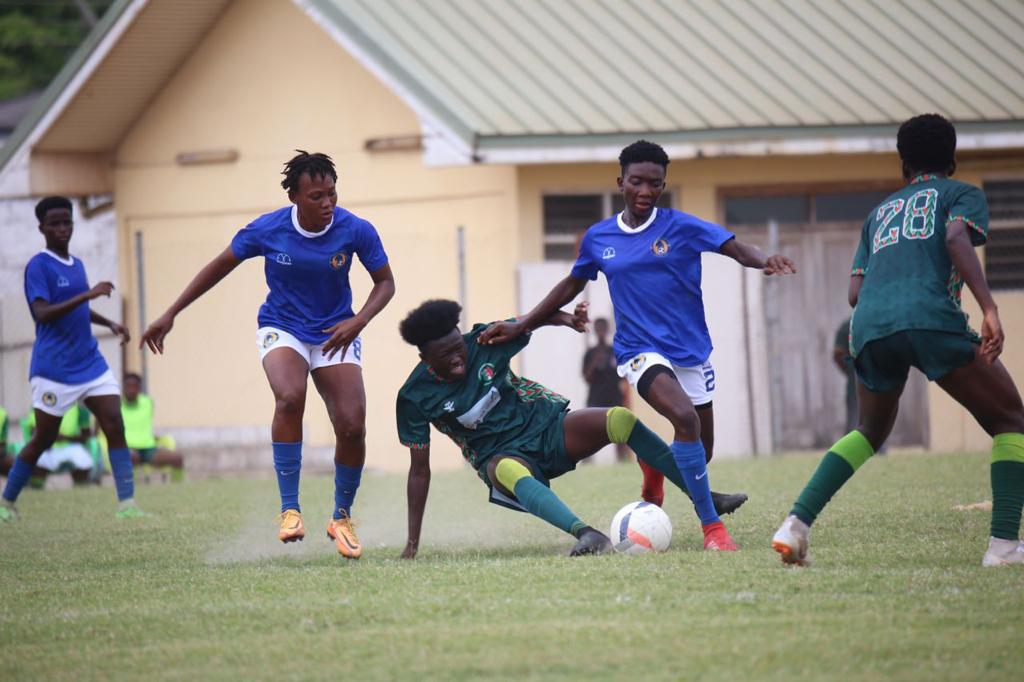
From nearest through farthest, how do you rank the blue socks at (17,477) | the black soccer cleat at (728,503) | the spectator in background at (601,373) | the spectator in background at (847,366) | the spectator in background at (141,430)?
the black soccer cleat at (728,503) < the blue socks at (17,477) < the spectator in background at (847,366) < the spectator in background at (601,373) < the spectator in background at (141,430)

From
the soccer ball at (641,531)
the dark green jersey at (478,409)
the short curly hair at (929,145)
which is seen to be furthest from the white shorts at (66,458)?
the short curly hair at (929,145)

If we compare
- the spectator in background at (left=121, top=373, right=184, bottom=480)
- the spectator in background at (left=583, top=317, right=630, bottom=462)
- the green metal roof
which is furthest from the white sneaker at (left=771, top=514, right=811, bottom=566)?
the spectator in background at (left=121, top=373, right=184, bottom=480)

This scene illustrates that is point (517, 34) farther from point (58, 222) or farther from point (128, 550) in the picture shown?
point (128, 550)

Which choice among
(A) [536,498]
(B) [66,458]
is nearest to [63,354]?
(A) [536,498]

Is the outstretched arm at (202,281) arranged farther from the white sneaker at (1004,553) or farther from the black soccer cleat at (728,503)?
the white sneaker at (1004,553)

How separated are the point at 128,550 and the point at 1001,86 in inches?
562

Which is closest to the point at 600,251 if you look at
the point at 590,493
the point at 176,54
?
the point at 590,493

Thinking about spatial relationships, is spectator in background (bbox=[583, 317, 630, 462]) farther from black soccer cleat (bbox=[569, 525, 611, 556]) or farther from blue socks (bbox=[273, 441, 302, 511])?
black soccer cleat (bbox=[569, 525, 611, 556])

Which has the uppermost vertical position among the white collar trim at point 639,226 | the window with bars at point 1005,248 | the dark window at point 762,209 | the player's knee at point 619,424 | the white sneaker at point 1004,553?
the dark window at point 762,209

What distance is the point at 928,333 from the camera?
6477 millimetres

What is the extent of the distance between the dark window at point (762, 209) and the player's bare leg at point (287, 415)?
12.3m

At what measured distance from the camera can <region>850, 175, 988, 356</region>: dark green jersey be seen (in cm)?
651

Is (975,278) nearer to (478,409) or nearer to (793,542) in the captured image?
(793,542)

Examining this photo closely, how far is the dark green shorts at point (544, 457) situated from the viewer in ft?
26.6
